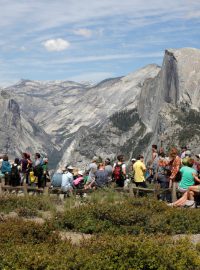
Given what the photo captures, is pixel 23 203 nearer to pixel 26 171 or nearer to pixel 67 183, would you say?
pixel 67 183

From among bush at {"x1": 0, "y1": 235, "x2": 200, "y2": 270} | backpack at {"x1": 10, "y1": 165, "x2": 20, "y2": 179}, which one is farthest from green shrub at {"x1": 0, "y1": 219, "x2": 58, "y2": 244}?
backpack at {"x1": 10, "y1": 165, "x2": 20, "y2": 179}

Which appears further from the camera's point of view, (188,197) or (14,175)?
(14,175)

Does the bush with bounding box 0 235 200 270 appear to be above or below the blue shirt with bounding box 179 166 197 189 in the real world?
below

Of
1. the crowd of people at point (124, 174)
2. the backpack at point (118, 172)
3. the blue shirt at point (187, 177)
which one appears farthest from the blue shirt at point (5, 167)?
the blue shirt at point (187, 177)

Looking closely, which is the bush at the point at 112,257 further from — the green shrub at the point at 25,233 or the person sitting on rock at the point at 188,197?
the person sitting on rock at the point at 188,197

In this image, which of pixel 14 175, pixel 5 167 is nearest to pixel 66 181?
pixel 14 175

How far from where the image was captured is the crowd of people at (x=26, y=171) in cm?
2428

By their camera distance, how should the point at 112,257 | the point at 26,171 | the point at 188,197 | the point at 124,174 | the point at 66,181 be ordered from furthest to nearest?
the point at 26,171
the point at 124,174
the point at 66,181
the point at 188,197
the point at 112,257

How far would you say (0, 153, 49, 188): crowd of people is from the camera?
79.7 ft

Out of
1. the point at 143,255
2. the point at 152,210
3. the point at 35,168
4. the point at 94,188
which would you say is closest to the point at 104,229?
the point at 152,210

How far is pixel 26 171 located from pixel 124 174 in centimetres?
466

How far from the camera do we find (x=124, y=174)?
909 inches

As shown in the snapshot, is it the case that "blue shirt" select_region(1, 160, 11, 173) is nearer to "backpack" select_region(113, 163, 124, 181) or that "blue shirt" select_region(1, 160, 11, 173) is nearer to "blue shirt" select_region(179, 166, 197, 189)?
"backpack" select_region(113, 163, 124, 181)

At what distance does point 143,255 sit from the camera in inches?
355
